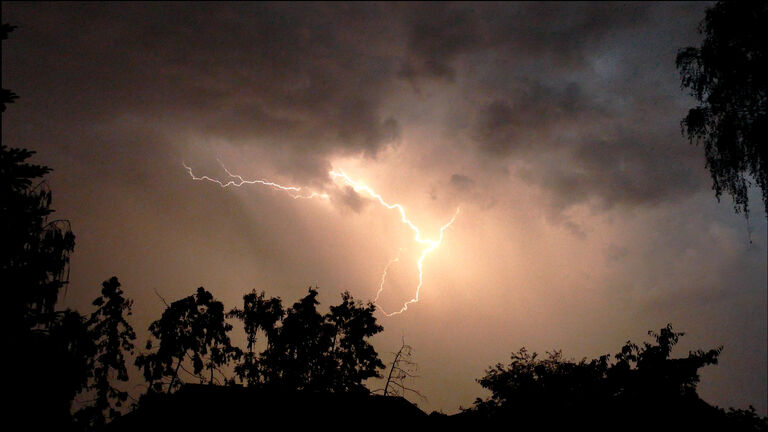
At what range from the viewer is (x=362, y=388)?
35.9 metres

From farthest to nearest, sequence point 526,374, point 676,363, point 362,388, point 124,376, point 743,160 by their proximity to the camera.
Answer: point 362,388 → point 526,374 → point 124,376 → point 676,363 → point 743,160

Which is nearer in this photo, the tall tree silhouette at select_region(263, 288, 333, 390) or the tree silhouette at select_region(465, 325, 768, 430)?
the tree silhouette at select_region(465, 325, 768, 430)

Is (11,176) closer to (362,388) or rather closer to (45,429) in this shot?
(45,429)

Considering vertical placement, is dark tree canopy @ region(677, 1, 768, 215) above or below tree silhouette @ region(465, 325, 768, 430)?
above

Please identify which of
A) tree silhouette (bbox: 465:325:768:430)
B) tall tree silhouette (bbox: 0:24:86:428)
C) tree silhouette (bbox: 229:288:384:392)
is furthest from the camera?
tree silhouette (bbox: 229:288:384:392)

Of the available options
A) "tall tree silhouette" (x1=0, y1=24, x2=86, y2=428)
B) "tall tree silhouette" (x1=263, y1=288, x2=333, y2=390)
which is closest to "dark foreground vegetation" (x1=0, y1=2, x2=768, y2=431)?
"tall tree silhouette" (x1=0, y1=24, x2=86, y2=428)

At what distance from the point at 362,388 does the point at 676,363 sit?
20936 millimetres

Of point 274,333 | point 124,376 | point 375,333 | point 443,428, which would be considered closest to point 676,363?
point 443,428

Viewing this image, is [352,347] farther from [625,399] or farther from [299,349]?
[625,399]

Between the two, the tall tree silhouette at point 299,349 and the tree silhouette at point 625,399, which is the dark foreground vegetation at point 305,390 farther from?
the tall tree silhouette at point 299,349

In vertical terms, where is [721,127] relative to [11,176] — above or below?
above

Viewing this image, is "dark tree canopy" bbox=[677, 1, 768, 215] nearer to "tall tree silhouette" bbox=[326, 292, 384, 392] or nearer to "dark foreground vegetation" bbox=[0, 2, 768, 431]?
"dark foreground vegetation" bbox=[0, 2, 768, 431]

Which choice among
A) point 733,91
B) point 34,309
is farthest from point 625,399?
point 34,309

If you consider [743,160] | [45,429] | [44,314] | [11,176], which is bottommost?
[45,429]
